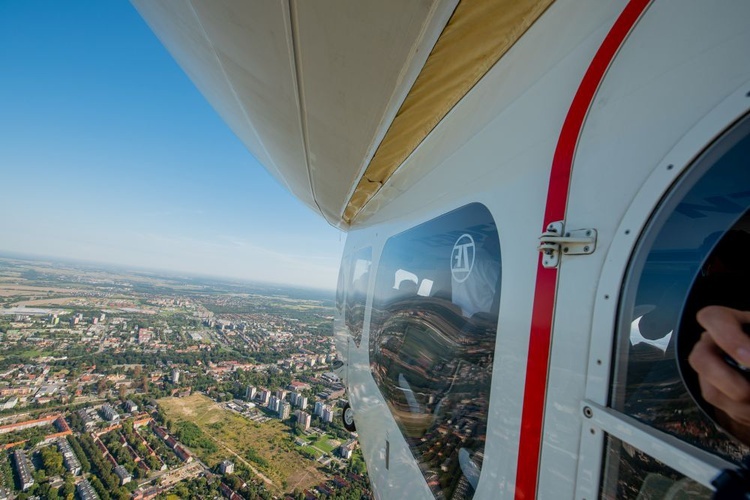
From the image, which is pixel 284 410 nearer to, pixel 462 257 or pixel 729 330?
pixel 462 257

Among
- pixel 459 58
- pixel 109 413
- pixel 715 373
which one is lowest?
pixel 109 413

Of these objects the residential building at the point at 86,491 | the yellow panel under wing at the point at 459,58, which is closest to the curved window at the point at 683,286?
the yellow panel under wing at the point at 459,58

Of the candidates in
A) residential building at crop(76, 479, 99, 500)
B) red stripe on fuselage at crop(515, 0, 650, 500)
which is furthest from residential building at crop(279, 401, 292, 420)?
red stripe on fuselage at crop(515, 0, 650, 500)

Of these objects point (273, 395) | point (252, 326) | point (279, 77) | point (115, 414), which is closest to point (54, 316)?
point (252, 326)

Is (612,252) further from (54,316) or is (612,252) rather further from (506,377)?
(54,316)

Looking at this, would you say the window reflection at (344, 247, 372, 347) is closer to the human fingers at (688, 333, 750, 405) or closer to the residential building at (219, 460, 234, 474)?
the human fingers at (688, 333, 750, 405)

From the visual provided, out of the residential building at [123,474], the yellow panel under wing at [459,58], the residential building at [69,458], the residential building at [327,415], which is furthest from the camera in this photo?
the residential building at [327,415]

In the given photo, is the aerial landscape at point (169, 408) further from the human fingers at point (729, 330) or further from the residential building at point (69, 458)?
the human fingers at point (729, 330)

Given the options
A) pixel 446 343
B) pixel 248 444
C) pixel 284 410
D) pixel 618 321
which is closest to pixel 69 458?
pixel 248 444
